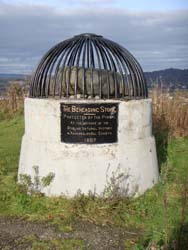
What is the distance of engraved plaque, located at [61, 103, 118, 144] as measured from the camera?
617 centimetres

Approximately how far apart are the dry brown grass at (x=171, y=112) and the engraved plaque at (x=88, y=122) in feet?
13.6

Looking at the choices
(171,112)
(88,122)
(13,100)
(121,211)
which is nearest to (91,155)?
(88,122)

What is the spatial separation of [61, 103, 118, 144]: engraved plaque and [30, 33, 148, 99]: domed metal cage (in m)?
0.31

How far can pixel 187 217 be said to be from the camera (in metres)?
5.65

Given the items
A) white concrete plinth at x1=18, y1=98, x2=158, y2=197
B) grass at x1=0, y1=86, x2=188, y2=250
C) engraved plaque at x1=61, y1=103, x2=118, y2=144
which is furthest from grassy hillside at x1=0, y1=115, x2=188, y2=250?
engraved plaque at x1=61, y1=103, x2=118, y2=144

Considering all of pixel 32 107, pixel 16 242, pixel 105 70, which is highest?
pixel 105 70

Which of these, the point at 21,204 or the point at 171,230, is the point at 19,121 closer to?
the point at 21,204

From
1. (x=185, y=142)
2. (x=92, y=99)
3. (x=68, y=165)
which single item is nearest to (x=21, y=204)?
(x=68, y=165)

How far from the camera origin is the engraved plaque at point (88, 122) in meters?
6.17

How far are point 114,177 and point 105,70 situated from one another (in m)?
1.66

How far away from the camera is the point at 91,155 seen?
6.16m

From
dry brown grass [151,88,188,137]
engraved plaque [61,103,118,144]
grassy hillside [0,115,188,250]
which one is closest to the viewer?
grassy hillside [0,115,188,250]

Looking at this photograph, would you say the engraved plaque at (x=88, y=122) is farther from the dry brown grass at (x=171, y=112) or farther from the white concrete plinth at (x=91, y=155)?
the dry brown grass at (x=171, y=112)

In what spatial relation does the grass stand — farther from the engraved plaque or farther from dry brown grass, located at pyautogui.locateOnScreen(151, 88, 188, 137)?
dry brown grass, located at pyautogui.locateOnScreen(151, 88, 188, 137)
